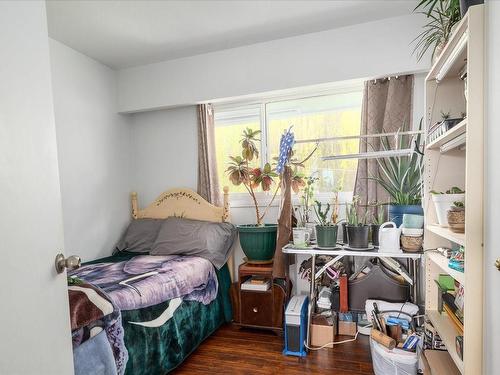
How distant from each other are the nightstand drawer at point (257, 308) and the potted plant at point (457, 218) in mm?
1466

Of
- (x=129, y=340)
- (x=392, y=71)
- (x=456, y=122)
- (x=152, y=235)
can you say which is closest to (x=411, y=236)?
(x=456, y=122)

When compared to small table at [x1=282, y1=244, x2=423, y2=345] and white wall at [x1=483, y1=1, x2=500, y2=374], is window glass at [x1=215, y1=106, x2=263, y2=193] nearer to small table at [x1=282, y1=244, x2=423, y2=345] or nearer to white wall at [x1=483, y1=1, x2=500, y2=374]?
small table at [x1=282, y1=244, x2=423, y2=345]

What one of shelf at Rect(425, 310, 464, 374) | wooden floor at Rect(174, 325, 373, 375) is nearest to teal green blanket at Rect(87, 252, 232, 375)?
wooden floor at Rect(174, 325, 373, 375)

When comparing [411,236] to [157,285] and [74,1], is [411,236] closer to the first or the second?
[157,285]

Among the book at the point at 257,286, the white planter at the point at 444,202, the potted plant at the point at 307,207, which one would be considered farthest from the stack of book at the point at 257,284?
the white planter at the point at 444,202

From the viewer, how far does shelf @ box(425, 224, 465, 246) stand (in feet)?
3.59

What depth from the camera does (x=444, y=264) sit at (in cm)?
136

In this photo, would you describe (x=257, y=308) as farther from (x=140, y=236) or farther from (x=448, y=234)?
(x=448, y=234)

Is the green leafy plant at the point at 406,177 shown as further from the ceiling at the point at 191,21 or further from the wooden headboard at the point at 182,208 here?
the wooden headboard at the point at 182,208

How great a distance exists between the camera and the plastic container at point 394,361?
1.54m

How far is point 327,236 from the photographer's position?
2.03 meters

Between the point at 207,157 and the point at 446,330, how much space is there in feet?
7.41

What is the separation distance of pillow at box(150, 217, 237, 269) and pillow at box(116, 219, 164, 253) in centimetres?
Result: 14

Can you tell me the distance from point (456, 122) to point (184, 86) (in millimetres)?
2291
